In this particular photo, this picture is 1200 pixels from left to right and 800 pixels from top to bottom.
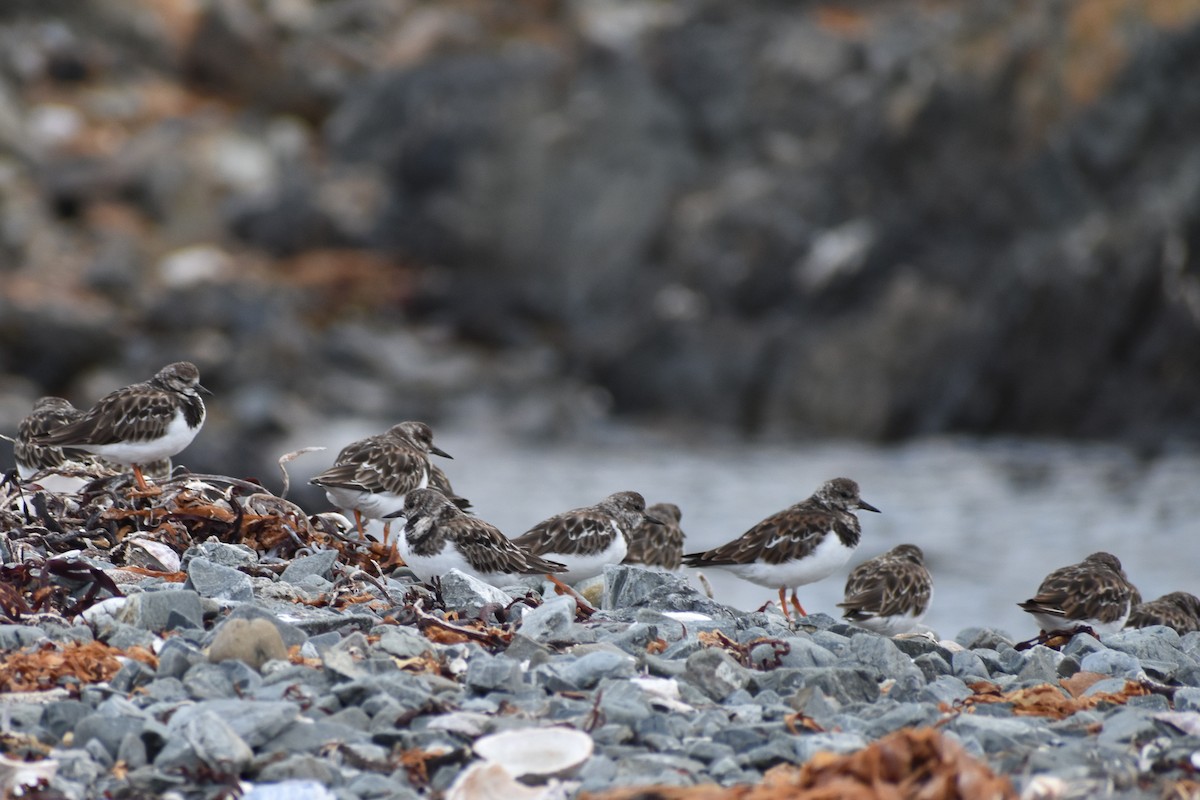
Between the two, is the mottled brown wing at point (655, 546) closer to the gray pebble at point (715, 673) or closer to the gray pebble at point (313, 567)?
the gray pebble at point (313, 567)

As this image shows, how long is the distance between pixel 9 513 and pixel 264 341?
86.8 ft

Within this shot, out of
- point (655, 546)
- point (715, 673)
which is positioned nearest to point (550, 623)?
point (715, 673)

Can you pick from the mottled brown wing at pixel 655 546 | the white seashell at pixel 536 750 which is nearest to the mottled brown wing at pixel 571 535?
the mottled brown wing at pixel 655 546

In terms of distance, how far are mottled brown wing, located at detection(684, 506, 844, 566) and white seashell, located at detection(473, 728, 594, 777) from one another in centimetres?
374

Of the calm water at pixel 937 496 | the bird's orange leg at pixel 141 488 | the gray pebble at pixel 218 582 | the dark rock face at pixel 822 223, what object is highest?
the dark rock face at pixel 822 223

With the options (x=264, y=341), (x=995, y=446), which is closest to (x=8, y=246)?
(x=264, y=341)

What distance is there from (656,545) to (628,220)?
93.0 feet

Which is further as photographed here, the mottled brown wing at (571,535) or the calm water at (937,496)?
the calm water at (937,496)

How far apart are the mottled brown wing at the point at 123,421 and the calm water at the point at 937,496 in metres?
9.77

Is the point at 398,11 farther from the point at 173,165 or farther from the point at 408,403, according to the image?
the point at 408,403

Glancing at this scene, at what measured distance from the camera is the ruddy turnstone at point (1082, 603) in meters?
9.69

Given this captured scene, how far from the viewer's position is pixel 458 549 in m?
8.52

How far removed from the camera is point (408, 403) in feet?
114

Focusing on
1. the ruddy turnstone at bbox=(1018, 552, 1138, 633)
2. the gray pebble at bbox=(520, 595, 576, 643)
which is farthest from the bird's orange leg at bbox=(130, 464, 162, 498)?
the ruddy turnstone at bbox=(1018, 552, 1138, 633)
